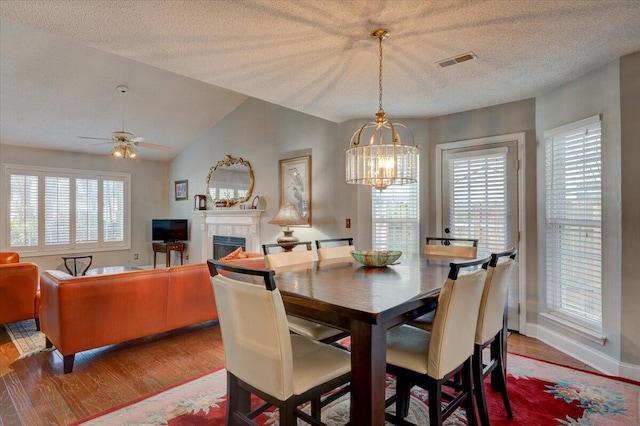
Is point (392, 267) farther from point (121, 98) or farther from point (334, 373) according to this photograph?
point (121, 98)

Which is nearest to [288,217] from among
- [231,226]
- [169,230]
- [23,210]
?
[231,226]

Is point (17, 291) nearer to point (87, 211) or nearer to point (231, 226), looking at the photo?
point (231, 226)

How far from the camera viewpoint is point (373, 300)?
1573 mm

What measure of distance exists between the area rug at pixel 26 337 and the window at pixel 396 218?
141 inches

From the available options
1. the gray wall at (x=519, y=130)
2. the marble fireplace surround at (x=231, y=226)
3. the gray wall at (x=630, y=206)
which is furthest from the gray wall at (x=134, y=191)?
the gray wall at (x=630, y=206)

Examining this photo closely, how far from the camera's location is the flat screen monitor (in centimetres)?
713

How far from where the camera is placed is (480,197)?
12.8 ft

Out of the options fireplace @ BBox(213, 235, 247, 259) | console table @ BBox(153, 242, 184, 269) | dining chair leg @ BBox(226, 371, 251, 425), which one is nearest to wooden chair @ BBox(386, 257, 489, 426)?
dining chair leg @ BBox(226, 371, 251, 425)

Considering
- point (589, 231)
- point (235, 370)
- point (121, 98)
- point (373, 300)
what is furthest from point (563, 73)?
point (121, 98)

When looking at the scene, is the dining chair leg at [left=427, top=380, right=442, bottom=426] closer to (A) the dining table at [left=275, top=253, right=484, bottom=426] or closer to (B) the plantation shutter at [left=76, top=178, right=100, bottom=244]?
(A) the dining table at [left=275, top=253, right=484, bottom=426]

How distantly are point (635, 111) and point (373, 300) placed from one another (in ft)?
8.64

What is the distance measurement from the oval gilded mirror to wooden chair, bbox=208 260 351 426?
441cm

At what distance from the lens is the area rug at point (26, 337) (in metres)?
3.16

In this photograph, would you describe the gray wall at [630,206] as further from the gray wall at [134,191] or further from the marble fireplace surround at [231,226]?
the gray wall at [134,191]
